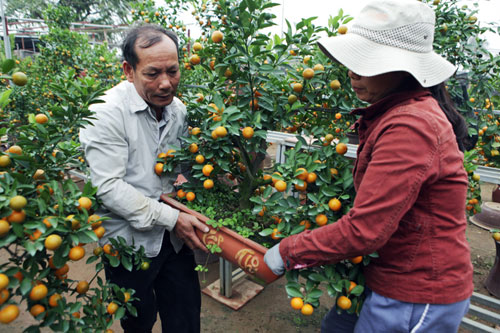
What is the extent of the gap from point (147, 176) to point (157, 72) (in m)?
0.51

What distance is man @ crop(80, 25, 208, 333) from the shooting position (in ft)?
4.52

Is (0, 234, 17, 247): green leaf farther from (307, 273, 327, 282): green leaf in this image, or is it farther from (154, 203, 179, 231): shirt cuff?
(307, 273, 327, 282): green leaf

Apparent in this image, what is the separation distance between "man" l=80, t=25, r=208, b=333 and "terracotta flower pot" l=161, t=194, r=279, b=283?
0.05 metres

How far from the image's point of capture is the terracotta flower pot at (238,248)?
1298mm

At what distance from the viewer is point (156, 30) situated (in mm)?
1467

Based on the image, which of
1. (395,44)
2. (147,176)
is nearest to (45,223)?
(147,176)

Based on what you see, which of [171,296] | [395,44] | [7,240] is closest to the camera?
[7,240]

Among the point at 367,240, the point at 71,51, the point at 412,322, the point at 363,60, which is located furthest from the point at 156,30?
the point at 71,51

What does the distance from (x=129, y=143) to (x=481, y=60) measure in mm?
2527

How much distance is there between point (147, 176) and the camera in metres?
1.56

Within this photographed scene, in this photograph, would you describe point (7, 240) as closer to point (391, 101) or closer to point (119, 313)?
point (119, 313)

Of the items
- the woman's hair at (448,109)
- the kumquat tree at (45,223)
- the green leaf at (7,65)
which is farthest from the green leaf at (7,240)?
the woman's hair at (448,109)

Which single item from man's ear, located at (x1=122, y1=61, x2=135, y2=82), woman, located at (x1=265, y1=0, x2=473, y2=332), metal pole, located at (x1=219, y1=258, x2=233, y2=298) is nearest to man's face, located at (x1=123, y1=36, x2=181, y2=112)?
man's ear, located at (x1=122, y1=61, x2=135, y2=82)

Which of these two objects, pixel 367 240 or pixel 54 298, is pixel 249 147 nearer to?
pixel 367 240
